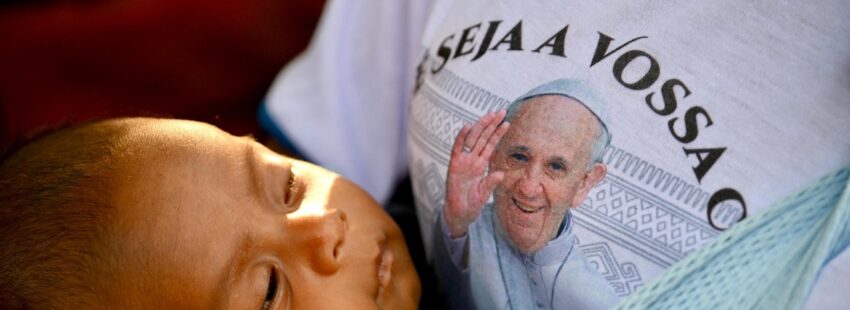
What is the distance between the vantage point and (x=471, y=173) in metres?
0.69

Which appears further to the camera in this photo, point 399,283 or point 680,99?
point 399,283

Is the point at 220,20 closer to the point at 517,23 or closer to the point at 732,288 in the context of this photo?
the point at 517,23

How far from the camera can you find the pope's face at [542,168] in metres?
0.62

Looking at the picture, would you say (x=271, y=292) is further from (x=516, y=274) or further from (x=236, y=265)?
(x=516, y=274)

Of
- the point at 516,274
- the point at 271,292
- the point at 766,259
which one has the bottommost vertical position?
the point at 271,292

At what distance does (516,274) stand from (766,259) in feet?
0.58

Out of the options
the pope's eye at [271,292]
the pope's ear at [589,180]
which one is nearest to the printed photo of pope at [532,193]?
the pope's ear at [589,180]

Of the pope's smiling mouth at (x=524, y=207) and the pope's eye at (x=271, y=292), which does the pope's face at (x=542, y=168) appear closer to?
the pope's smiling mouth at (x=524, y=207)

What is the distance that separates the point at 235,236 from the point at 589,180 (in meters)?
0.28

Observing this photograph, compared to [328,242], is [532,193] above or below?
above

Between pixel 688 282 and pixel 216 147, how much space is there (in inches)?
15.6

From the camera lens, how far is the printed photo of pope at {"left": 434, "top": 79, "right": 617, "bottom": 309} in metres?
0.62

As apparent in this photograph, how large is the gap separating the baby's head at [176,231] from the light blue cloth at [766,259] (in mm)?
240

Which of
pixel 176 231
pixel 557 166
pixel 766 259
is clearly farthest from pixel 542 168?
pixel 176 231
